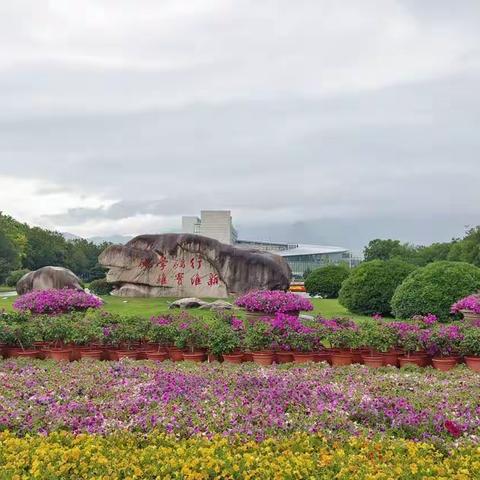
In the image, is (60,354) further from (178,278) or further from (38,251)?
(38,251)

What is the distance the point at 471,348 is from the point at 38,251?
4380 centimetres

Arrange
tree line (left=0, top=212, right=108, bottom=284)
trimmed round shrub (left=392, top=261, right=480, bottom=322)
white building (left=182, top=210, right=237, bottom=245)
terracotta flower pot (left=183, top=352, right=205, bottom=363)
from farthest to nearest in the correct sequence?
tree line (left=0, top=212, right=108, bottom=284)
white building (left=182, top=210, right=237, bottom=245)
trimmed round shrub (left=392, top=261, right=480, bottom=322)
terracotta flower pot (left=183, top=352, right=205, bottom=363)

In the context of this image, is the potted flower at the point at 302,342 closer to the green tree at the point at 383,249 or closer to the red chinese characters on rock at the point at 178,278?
the red chinese characters on rock at the point at 178,278

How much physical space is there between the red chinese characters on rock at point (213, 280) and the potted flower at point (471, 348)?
11875 millimetres

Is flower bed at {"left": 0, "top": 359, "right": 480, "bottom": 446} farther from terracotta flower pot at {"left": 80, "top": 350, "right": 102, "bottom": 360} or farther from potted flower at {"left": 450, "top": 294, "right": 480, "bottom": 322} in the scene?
potted flower at {"left": 450, "top": 294, "right": 480, "bottom": 322}

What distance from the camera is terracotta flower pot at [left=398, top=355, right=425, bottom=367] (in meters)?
6.85

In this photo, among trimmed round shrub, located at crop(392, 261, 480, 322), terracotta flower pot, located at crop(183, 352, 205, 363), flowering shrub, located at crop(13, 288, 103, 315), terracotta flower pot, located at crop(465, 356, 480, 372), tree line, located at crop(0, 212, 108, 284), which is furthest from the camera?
tree line, located at crop(0, 212, 108, 284)

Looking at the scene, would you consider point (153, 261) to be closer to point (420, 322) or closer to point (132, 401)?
point (420, 322)

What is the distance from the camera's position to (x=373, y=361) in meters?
6.89

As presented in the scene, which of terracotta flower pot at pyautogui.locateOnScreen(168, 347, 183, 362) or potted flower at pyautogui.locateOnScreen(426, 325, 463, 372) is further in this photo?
terracotta flower pot at pyautogui.locateOnScreen(168, 347, 183, 362)

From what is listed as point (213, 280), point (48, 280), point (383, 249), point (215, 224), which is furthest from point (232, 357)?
point (383, 249)

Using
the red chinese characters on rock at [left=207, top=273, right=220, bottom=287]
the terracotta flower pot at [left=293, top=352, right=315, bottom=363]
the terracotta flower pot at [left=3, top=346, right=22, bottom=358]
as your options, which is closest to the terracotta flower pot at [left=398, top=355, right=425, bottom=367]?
the terracotta flower pot at [left=293, top=352, right=315, bottom=363]

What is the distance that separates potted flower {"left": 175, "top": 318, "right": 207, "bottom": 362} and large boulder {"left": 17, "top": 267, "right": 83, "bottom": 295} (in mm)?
10785

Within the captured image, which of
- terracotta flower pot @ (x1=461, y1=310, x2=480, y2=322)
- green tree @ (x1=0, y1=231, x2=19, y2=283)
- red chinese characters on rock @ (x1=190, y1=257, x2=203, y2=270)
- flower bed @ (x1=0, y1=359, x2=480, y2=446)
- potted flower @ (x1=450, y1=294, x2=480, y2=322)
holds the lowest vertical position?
flower bed @ (x1=0, y1=359, x2=480, y2=446)
